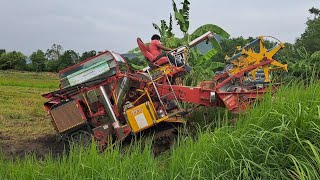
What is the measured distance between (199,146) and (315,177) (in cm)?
116

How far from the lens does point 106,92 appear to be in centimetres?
779

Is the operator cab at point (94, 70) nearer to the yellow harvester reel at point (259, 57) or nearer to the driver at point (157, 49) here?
the driver at point (157, 49)

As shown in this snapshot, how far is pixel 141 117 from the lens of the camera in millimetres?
7375

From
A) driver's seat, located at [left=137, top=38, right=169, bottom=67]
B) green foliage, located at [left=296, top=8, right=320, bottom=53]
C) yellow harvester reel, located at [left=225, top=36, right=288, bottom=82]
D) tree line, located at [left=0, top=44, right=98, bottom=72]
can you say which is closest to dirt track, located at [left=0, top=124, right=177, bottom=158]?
driver's seat, located at [left=137, top=38, right=169, bottom=67]

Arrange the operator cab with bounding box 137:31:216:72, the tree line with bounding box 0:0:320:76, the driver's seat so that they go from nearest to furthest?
the operator cab with bounding box 137:31:216:72 → the driver's seat → the tree line with bounding box 0:0:320:76

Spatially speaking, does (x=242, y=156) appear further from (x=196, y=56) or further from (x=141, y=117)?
(x=196, y=56)

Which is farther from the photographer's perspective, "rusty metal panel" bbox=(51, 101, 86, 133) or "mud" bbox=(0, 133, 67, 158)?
"mud" bbox=(0, 133, 67, 158)

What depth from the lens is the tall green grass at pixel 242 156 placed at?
346 centimetres

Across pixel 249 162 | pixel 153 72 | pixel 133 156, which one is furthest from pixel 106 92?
pixel 249 162

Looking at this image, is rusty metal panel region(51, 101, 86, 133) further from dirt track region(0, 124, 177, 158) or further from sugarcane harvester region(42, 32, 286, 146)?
dirt track region(0, 124, 177, 158)

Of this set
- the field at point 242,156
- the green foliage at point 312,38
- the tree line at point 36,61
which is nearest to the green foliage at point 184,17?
the field at point 242,156

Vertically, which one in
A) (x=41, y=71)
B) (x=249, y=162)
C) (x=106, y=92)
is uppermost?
(x=41, y=71)

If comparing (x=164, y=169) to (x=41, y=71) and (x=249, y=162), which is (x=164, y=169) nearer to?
(x=249, y=162)

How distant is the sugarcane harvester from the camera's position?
7400 mm
